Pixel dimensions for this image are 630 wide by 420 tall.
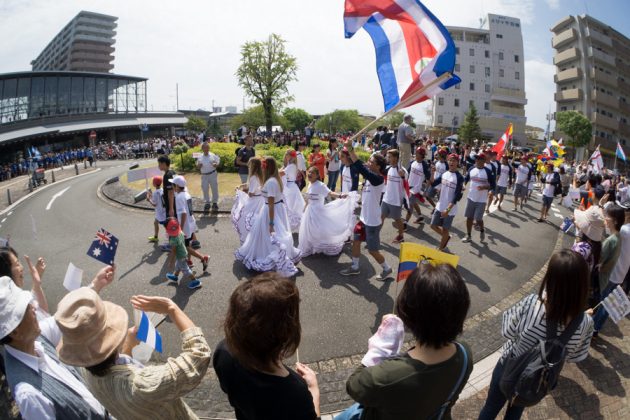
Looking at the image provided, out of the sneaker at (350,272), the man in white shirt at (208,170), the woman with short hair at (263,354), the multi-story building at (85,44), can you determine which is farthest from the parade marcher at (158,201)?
the multi-story building at (85,44)

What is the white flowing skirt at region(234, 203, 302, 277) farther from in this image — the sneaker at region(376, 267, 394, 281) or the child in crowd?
the sneaker at region(376, 267, 394, 281)

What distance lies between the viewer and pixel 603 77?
5450 cm

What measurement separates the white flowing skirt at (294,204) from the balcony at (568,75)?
213 feet

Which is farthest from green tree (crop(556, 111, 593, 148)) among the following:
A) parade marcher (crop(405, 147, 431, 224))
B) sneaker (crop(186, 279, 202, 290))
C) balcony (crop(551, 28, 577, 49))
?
sneaker (crop(186, 279, 202, 290))

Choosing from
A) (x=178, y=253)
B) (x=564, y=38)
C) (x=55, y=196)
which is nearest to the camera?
(x=178, y=253)

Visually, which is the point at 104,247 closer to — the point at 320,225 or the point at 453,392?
the point at 453,392

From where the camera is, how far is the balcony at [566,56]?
54.9 metres

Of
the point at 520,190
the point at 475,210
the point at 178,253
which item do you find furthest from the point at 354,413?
the point at 520,190

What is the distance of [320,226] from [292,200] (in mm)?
1924

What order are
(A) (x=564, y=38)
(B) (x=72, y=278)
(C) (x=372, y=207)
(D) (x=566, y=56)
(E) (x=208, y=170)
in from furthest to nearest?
(A) (x=564, y=38) < (D) (x=566, y=56) < (E) (x=208, y=170) < (C) (x=372, y=207) < (B) (x=72, y=278)

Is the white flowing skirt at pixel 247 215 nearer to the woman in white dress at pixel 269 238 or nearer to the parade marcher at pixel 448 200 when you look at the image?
the woman in white dress at pixel 269 238

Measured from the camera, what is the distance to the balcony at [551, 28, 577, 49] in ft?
180

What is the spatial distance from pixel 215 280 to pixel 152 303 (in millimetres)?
4659

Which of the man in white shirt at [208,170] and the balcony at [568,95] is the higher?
the balcony at [568,95]
